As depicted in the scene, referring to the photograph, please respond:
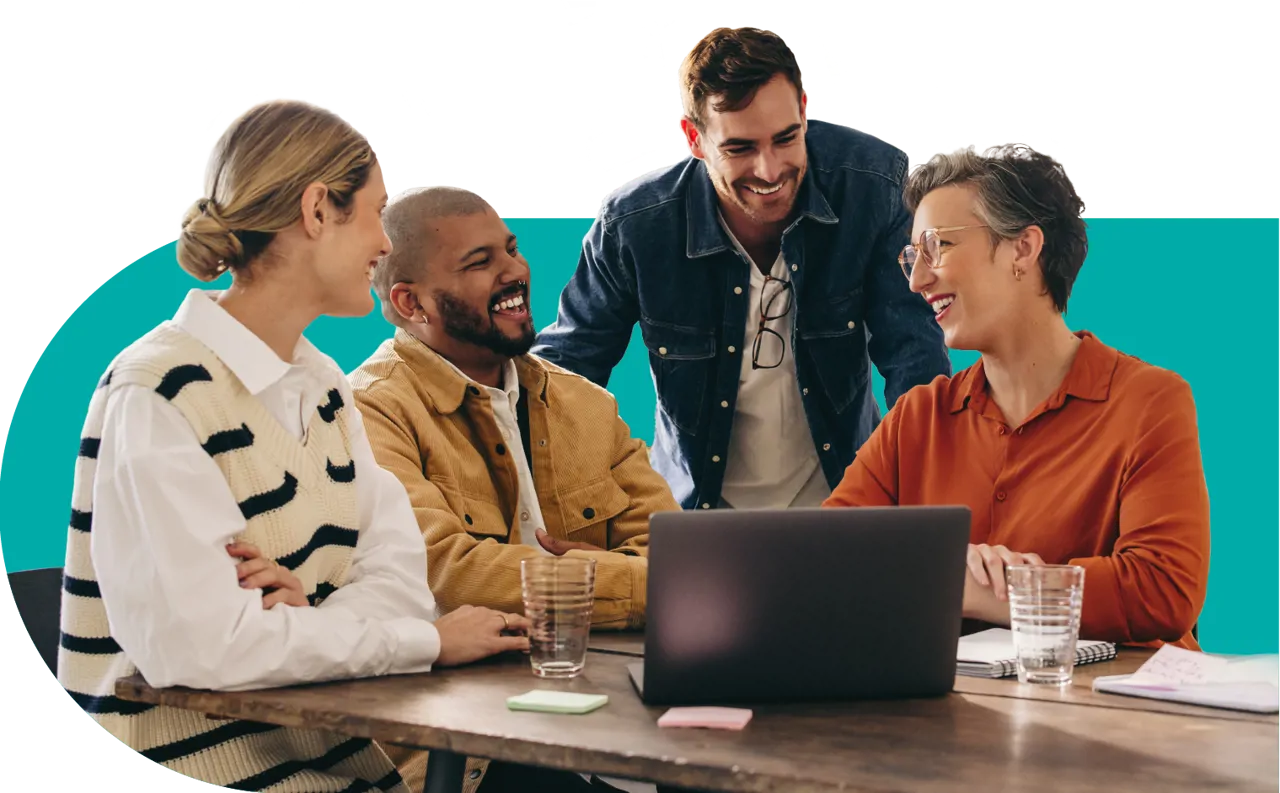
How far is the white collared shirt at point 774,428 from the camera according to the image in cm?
319

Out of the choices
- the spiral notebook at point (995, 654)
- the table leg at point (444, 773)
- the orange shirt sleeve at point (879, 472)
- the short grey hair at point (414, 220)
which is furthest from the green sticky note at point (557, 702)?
the short grey hair at point (414, 220)

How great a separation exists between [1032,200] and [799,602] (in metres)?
1.01

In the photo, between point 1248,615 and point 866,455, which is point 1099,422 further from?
point 1248,615

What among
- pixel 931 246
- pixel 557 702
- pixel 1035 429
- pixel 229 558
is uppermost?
pixel 931 246

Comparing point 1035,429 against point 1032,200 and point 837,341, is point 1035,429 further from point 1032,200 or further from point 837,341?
point 837,341

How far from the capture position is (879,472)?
2.33m

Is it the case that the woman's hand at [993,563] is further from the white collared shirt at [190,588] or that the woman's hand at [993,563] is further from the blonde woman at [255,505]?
the white collared shirt at [190,588]

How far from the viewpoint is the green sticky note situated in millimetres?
1488

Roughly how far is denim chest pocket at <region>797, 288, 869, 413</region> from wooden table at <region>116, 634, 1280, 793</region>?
151 cm

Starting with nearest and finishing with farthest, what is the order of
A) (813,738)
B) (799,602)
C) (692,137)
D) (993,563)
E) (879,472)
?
(813,738), (799,602), (993,563), (879,472), (692,137)

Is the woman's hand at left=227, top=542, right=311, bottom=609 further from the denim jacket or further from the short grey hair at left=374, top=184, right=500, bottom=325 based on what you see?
the denim jacket

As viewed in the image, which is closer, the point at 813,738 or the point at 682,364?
the point at 813,738

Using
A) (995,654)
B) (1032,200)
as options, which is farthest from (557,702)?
(1032,200)

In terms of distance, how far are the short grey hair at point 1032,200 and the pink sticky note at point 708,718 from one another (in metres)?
1.08
